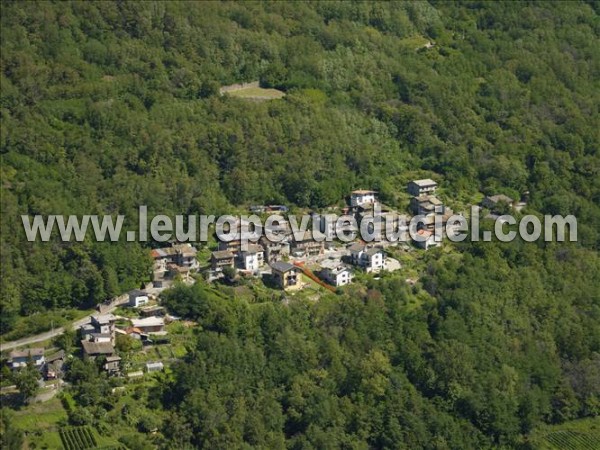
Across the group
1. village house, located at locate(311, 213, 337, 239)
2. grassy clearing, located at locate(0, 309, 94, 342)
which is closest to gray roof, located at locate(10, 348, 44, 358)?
grassy clearing, located at locate(0, 309, 94, 342)

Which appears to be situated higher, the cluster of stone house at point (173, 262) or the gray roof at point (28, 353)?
the cluster of stone house at point (173, 262)

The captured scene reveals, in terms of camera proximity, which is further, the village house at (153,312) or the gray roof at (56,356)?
the village house at (153,312)

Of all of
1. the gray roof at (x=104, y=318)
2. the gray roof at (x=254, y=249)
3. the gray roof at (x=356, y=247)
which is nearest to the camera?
the gray roof at (x=104, y=318)

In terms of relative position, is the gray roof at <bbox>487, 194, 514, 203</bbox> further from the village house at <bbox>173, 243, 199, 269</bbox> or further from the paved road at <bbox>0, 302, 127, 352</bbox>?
the paved road at <bbox>0, 302, 127, 352</bbox>

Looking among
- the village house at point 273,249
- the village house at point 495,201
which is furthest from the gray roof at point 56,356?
the village house at point 495,201

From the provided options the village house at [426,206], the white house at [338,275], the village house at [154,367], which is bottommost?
the village house at [154,367]

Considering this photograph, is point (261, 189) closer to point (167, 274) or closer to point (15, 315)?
point (167, 274)

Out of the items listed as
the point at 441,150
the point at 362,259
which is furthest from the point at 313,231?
the point at 441,150

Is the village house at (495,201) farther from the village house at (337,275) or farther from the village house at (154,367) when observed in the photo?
the village house at (154,367)
